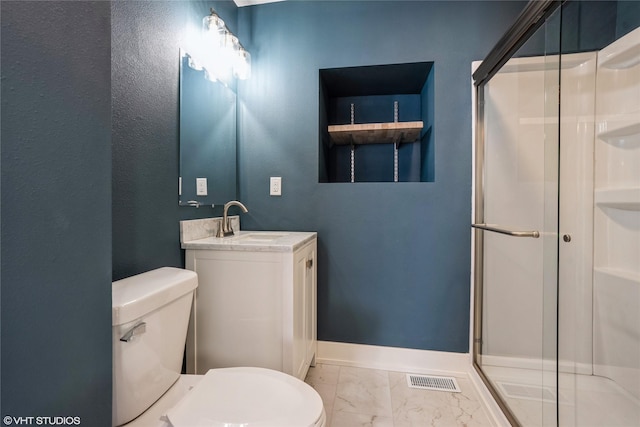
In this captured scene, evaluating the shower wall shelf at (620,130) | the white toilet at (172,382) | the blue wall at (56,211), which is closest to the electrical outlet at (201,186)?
the white toilet at (172,382)

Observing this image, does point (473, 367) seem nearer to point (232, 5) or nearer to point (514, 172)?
point (514, 172)

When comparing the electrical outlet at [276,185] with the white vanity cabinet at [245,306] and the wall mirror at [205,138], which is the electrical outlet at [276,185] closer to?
the wall mirror at [205,138]

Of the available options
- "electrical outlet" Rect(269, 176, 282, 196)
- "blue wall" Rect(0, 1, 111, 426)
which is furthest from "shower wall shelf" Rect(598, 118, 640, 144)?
"blue wall" Rect(0, 1, 111, 426)

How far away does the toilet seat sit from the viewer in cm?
70

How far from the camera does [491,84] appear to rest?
153cm

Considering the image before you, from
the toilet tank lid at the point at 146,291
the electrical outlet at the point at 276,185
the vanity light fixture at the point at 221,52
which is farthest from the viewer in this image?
the electrical outlet at the point at 276,185

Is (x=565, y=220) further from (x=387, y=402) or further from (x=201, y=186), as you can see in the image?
(x=201, y=186)

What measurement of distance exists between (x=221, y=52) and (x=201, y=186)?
Result: 0.82 meters

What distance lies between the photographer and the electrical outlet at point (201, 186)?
54.8 inches

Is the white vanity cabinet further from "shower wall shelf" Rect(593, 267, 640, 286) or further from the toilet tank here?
"shower wall shelf" Rect(593, 267, 640, 286)

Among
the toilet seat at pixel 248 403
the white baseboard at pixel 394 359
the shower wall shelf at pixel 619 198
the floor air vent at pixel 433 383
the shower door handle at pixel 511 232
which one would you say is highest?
the shower wall shelf at pixel 619 198

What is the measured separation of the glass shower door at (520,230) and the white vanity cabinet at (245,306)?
1081 mm

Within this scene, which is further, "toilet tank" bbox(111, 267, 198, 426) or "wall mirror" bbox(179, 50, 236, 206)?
"wall mirror" bbox(179, 50, 236, 206)

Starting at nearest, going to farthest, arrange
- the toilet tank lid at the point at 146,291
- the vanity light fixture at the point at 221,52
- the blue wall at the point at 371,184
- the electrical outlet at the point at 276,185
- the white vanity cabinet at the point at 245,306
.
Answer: the toilet tank lid at the point at 146,291 → the white vanity cabinet at the point at 245,306 → the vanity light fixture at the point at 221,52 → the blue wall at the point at 371,184 → the electrical outlet at the point at 276,185
